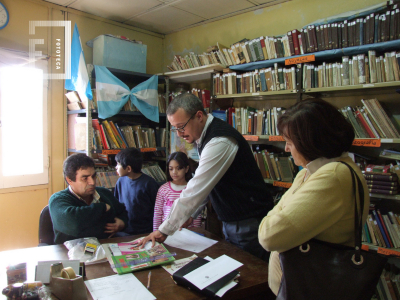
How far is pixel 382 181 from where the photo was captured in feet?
7.32

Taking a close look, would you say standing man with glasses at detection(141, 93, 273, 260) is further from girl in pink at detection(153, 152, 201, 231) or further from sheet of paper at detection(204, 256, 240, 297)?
girl in pink at detection(153, 152, 201, 231)

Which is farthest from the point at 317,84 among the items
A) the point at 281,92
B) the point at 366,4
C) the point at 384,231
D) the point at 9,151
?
the point at 9,151

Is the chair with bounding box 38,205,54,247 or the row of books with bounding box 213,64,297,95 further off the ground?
the row of books with bounding box 213,64,297,95

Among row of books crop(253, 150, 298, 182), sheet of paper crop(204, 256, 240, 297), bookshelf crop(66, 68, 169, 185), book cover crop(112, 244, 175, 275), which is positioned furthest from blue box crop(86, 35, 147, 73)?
sheet of paper crop(204, 256, 240, 297)

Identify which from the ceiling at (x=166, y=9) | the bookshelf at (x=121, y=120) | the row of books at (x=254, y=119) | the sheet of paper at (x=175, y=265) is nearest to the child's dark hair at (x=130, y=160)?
the bookshelf at (x=121, y=120)

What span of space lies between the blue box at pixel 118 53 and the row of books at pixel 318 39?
0.94m

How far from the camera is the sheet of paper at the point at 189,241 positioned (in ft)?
5.24

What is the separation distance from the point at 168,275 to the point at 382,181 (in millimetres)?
1863

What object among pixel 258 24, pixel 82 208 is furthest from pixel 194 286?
pixel 258 24

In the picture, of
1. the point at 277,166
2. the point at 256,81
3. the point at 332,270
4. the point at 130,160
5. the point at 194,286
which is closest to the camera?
the point at 332,270

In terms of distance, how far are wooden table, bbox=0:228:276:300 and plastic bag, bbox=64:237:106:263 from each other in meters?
0.04

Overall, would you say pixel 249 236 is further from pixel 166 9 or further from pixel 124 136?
pixel 166 9

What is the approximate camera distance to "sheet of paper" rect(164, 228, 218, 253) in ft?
5.24

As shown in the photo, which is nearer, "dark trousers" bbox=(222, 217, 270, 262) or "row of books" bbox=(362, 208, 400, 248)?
"dark trousers" bbox=(222, 217, 270, 262)
